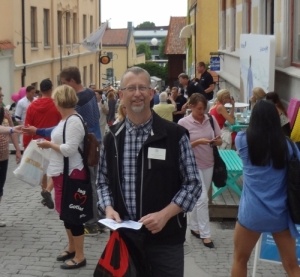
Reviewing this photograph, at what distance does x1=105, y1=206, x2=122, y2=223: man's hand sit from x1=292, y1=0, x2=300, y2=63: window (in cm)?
704

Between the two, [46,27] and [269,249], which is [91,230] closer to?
[269,249]

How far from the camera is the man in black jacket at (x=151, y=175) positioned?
3.82 m

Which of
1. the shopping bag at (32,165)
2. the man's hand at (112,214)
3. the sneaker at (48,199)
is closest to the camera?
the man's hand at (112,214)

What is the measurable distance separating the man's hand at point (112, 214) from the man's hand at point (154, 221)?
14 centimetres

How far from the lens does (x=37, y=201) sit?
9.48 metres

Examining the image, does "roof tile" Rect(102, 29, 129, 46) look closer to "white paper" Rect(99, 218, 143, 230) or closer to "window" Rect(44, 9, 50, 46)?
"window" Rect(44, 9, 50, 46)

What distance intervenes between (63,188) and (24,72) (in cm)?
2187

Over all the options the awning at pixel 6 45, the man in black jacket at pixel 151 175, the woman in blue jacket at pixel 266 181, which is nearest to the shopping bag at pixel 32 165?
the woman in blue jacket at pixel 266 181

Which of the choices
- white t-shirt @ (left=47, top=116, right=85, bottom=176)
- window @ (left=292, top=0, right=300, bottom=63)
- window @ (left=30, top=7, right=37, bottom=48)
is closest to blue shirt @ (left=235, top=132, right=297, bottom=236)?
white t-shirt @ (left=47, top=116, right=85, bottom=176)

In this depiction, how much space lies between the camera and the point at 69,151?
608 cm

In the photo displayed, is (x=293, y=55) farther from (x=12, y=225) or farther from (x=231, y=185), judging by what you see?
(x=12, y=225)

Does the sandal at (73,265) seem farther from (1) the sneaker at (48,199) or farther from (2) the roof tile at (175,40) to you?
(2) the roof tile at (175,40)

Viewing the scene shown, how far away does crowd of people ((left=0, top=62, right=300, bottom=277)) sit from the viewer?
3838 mm

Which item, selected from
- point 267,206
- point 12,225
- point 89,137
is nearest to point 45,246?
point 12,225
